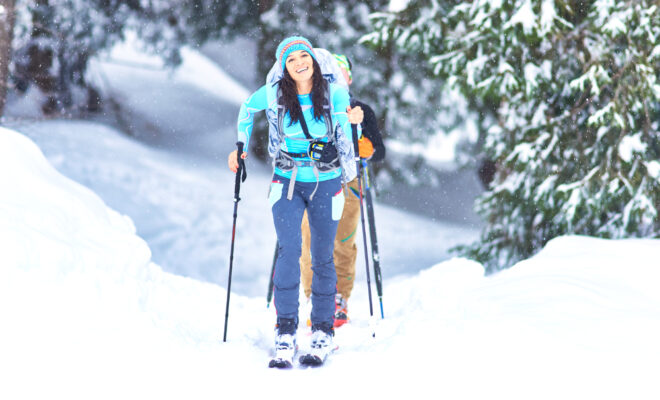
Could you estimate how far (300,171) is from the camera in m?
3.77

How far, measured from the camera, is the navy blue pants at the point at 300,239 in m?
3.72

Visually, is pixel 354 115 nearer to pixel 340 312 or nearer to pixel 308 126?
pixel 308 126

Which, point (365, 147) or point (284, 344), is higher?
point (365, 147)

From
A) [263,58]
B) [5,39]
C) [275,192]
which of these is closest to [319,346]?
[275,192]

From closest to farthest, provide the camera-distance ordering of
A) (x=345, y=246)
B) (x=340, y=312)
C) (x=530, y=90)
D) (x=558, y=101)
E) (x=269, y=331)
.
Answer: (x=269, y=331) < (x=340, y=312) < (x=345, y=246) < (x=530, y=90) < (x=558, y=101)

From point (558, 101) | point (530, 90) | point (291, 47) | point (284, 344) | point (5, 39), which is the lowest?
point (284, 344)

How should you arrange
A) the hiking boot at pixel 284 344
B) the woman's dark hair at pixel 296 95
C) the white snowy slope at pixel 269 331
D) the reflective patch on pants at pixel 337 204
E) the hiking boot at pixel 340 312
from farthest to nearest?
the hiking boot at pixel 340 312 → the reflective patch on pants at pixel 337 204 → the woman's dark hair at pixel 296 95 → the hiking boot at pixel 284 344 → the white snowy slope at pixel 269 331

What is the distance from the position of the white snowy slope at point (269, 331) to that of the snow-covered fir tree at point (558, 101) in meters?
1.90

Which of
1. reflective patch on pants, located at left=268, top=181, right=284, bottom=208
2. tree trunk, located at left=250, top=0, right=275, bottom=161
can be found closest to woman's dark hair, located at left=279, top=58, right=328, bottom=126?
reflective patch on pants, located at left=268, top=181, right=284, bottom=208

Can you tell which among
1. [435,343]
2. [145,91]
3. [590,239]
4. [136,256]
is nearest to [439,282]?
[590,239]

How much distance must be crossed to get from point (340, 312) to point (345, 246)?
23.5 inches

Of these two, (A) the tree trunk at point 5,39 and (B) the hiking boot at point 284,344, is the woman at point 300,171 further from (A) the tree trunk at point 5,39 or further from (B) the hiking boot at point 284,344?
(A) the tree trunk at point 5,39

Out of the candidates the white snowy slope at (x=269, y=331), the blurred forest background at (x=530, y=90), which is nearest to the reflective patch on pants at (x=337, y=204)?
the white snowy slope at (x=269, y=331)

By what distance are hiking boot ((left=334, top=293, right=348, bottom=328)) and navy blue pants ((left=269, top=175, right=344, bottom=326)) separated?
110 centimetres
